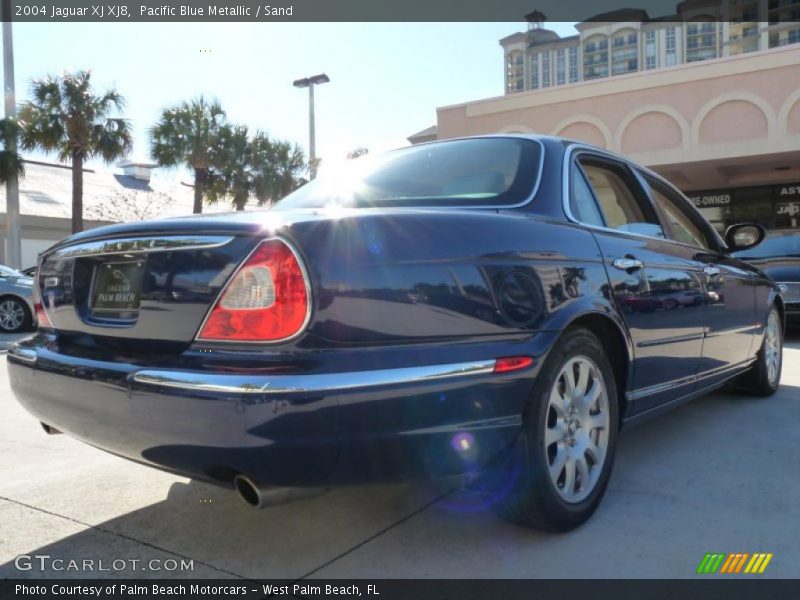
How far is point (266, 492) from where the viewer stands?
194 centimetres

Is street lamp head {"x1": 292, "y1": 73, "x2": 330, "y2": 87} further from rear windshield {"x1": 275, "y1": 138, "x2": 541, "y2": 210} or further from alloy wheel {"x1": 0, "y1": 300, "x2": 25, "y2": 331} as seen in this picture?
rear windshield {"x1": 275, "y1": 138, "x2": 541, "y2": 210}

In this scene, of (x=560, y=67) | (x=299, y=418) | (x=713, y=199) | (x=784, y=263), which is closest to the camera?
(x=299, y=418)

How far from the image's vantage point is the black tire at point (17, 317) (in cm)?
1117

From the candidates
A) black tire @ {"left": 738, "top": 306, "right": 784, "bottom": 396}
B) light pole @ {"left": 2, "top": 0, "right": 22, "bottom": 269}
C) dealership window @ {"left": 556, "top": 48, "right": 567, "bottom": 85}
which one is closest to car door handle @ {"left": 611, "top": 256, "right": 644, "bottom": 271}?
black tire @ {"left": 738, "top": 306, "right": 784, "bottom": 396}

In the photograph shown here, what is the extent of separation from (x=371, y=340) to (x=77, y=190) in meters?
21.8

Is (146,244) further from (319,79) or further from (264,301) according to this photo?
(319,79)

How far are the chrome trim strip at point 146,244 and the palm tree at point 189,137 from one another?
65.3ft

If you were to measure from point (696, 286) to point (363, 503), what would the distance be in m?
2.01

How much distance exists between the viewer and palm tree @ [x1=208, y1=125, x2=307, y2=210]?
74.3ft

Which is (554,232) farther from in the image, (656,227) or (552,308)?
(656,227)

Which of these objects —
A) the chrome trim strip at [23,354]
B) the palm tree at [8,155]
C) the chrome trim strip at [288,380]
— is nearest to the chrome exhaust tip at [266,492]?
the chrome trim strip at [288,380]

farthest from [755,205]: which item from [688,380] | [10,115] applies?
[10,115]

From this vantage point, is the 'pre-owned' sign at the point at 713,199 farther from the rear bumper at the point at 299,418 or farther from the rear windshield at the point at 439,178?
the rear bumper at the point at 299,418
